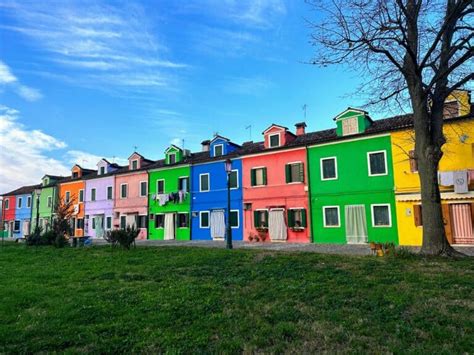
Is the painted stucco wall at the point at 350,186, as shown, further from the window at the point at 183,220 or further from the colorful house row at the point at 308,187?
the window at the point at 183,220

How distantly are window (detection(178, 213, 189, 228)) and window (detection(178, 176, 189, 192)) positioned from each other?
7.39 ft

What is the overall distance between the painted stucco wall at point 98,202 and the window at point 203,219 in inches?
491

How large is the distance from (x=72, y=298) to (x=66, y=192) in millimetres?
40512

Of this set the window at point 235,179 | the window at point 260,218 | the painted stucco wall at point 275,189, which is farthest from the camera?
the window at point 235,179

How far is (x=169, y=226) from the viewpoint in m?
31.4

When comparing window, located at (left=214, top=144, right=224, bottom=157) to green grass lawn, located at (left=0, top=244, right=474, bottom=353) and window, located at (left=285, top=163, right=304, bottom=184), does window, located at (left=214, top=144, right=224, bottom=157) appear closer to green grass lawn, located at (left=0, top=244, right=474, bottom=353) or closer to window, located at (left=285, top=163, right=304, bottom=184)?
window, located at (left=285, top=163, right=304, bottom=184)

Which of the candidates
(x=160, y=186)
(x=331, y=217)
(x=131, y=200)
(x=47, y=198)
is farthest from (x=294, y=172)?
(x=47, y=198)

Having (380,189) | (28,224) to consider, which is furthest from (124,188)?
(380,189)

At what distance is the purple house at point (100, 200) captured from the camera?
37.3 m

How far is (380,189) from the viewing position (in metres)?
21.1

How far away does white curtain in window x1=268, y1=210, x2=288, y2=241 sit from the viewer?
24.6m

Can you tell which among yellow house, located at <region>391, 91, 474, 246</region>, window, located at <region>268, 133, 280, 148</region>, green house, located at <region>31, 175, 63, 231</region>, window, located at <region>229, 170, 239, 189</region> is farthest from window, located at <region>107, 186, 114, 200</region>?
yellow house, located at <region>391, 91, 474, 246</region>

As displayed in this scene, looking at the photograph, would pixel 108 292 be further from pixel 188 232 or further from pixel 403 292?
pixel 188 232

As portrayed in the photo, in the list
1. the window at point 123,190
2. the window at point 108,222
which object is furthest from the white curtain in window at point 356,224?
the window at point 108,222
